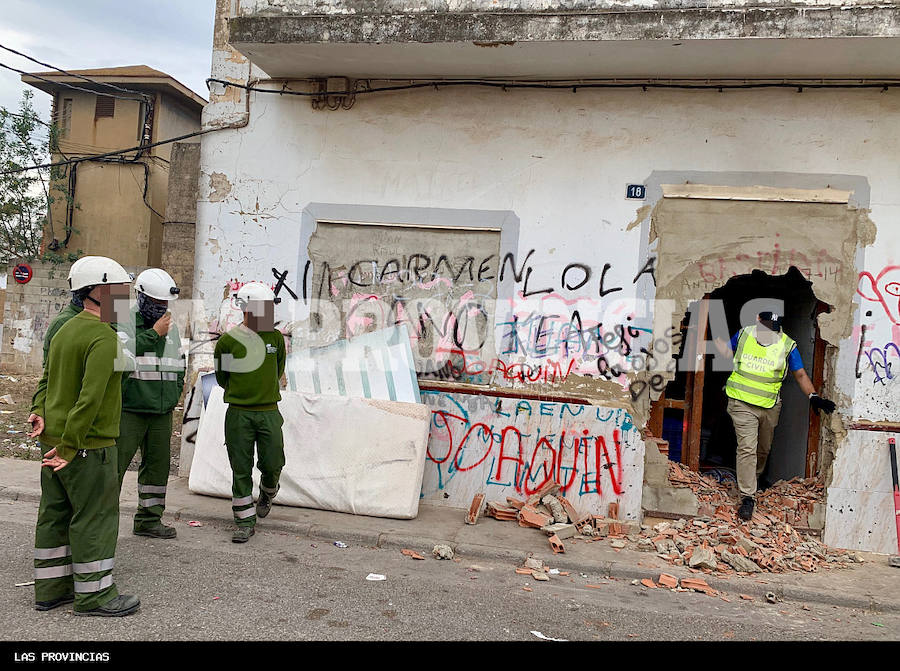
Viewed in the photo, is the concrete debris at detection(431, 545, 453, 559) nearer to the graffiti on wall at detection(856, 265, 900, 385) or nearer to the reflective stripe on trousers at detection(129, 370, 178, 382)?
the reflective stripe on trousers at detection(129, 370, 178, 382)

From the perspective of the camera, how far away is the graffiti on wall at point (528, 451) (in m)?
6.58

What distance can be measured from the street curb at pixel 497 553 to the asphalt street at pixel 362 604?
0.08 metres

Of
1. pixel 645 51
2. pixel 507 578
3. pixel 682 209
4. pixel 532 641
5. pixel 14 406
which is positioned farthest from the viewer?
pixel 14 406

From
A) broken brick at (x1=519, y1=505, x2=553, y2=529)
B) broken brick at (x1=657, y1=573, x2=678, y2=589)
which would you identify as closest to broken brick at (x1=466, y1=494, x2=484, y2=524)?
broken brick at (x1=519, y1=505, x2=553, y2=529)

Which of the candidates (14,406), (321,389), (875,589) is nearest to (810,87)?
(875,589)

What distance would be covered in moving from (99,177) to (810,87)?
1752 cm

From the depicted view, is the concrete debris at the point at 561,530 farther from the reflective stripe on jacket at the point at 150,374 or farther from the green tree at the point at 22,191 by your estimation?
the green tree at the point at 22,191

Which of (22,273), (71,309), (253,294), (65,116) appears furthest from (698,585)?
(65,116)

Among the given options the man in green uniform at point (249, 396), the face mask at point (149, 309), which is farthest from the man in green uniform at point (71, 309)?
the man in green uniform at point (249, 396)

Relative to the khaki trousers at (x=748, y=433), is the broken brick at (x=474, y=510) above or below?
below

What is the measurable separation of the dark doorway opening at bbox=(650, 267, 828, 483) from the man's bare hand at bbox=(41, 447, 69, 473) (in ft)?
16.7

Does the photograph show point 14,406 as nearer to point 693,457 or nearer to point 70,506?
point 70,506

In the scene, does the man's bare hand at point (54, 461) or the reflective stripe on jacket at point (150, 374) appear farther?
the reflective stripe on jacket at point (150, 374)

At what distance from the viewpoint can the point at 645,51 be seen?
5.99 meters
